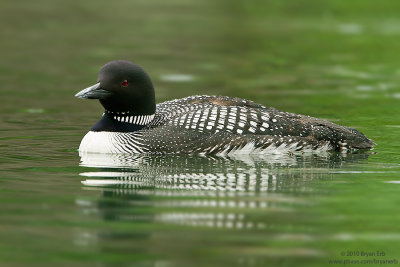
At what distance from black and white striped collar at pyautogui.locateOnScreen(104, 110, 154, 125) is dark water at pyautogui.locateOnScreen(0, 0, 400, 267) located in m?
0.44

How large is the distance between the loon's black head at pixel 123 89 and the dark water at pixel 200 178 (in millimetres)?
556

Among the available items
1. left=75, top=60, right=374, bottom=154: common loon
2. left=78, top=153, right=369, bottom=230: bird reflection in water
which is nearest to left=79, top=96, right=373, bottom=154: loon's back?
left=75, top=60, right=374, bottom=154: common loon

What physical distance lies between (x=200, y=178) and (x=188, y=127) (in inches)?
44.7

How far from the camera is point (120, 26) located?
22984 mm

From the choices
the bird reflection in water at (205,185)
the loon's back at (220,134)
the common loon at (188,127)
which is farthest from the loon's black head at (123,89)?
the bird reflection in water at (205,185)

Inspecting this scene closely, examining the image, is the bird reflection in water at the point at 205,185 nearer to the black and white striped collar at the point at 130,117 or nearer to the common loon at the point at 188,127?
the common loon at the point at 188,127

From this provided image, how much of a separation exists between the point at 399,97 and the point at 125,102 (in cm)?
544

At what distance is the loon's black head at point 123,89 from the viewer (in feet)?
26.7

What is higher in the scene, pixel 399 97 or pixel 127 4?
pixel 127 4

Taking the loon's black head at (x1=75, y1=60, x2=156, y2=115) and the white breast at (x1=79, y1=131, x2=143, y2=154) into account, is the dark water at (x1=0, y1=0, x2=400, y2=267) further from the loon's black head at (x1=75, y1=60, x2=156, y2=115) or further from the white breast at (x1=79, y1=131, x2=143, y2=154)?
the loon's black head at (x1=75, y1=60, x2=156, y2=115)

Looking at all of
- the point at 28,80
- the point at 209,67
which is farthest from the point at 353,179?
the point at 209,67

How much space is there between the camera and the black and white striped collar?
8367 mm

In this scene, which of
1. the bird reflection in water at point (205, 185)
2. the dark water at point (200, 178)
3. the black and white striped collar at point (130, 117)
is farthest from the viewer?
the black and white striped collar at point (130, 117)

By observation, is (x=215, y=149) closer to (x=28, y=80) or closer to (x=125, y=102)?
(x=125, y=102)
